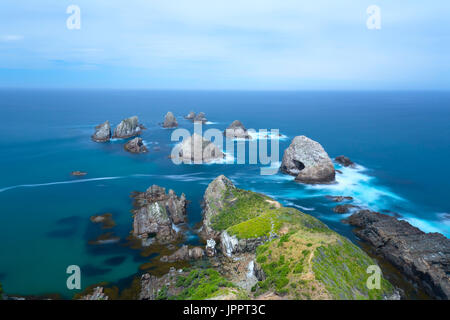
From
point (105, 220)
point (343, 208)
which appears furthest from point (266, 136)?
point (105, 220)

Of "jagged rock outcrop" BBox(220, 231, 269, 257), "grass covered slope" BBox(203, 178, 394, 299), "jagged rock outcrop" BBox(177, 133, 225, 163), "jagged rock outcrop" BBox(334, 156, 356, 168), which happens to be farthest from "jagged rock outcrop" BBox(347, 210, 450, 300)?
"jagged rock outcrop" BBox(177, 133, 225, 163)

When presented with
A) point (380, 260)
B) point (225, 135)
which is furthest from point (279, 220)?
point (225, 135)

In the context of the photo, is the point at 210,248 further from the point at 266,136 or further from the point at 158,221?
the point at 266,136

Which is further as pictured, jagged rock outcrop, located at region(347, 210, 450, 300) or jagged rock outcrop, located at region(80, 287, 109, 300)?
jagged rock outcrop, located at region(347, 210, 450, 300)

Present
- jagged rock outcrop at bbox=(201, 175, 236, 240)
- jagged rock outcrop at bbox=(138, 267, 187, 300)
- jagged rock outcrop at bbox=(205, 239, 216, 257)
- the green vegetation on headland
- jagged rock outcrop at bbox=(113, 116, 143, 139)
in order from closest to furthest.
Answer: the green vegetation on headland → jagged rock outcrop at bbox=(138, 267, 187, 300) → jagged rock outcrop at bbox=(205, 239, 216, 257) → jagged rock outcrop at bbox=(201, 175, 236, 240) → jagged rock outcrop at bbox=(113, 116, 143, 139)

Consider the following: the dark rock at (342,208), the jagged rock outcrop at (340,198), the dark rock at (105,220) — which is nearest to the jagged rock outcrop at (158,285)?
the dark rock at (105,220)

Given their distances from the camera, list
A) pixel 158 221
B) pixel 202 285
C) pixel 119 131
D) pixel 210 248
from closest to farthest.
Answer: pixel 202 285 < pixel 210 248 < pixel 158 221 < pixel 119 131

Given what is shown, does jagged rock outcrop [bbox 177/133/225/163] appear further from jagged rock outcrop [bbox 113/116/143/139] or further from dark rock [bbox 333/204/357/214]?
dark rock [bbox 333/204/357/214]
